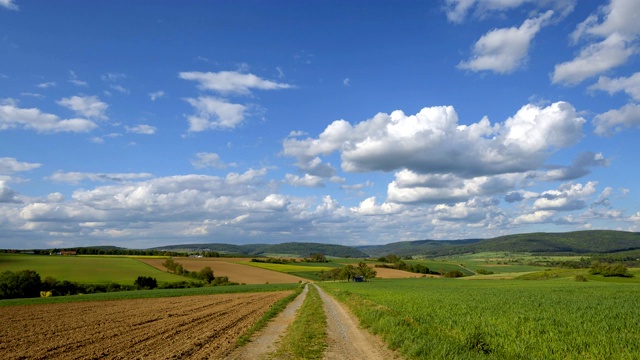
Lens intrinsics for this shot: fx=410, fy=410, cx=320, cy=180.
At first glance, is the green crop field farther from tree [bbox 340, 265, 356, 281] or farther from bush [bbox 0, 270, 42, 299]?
tree [bbox 340, 265, 356, 281]

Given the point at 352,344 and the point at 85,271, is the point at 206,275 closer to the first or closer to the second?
the point at 85,271

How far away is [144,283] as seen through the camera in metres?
88.4

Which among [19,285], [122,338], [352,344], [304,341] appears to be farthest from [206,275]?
[352,344]

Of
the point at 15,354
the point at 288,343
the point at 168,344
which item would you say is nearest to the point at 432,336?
the point at 288,343

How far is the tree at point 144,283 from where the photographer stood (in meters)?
87.0

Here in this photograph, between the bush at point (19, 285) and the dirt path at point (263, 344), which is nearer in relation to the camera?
the dirt path at point (263, 344)

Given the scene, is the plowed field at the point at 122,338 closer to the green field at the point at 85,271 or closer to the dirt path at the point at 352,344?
the dirt path at the point at 352,344

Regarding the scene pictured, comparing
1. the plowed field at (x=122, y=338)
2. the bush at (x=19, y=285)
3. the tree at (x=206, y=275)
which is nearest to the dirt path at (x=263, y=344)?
the plowed field at (x=122, y=338)

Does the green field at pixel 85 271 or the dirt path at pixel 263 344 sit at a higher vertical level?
the dirt path at pixel 263 344

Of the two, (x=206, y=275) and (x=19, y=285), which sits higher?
(x=19, y=285)

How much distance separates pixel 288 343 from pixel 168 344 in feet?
16.0

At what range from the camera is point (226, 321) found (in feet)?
81.6

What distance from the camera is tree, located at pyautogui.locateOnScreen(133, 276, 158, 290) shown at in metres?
87.0

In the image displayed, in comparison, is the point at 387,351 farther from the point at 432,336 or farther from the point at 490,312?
the point at 490,312
